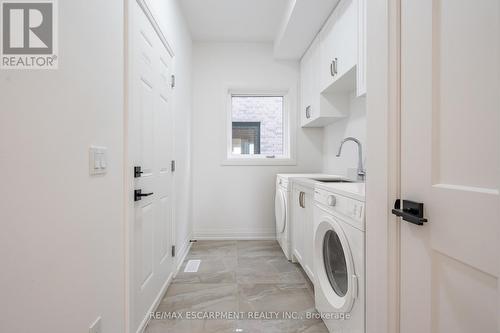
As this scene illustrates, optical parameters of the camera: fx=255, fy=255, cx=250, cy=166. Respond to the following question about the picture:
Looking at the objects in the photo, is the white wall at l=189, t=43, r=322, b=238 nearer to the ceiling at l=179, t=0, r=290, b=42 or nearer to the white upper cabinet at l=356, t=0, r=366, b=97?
the ceiling at l=179, t=0, r=290, b=42

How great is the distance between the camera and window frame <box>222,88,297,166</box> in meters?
3.45

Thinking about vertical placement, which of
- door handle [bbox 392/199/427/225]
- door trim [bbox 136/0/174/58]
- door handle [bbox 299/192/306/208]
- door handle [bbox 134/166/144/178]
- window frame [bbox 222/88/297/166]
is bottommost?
door handle [bbox 299/192/306/208]

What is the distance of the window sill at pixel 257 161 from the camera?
11.3 ft

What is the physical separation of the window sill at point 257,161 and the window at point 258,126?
4.0 inches

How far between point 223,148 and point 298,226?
61.5 inches

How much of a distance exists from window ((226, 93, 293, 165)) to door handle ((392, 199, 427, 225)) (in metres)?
2.72

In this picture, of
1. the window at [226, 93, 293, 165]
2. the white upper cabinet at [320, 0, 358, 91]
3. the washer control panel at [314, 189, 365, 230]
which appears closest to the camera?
the washer control panel at [314, 189, 365, 230]

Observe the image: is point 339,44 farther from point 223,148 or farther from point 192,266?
point 192,266

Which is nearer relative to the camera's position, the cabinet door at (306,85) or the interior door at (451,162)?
Answer: the interior door at (451,162)

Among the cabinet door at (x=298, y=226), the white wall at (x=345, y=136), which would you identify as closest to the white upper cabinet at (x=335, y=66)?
the white wall at (x=345, y=136)

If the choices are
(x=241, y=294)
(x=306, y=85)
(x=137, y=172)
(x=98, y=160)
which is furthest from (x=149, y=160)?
(x=306, y=85)

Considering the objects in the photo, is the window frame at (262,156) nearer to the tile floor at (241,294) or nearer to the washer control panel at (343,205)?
the tile floor at (241,294)

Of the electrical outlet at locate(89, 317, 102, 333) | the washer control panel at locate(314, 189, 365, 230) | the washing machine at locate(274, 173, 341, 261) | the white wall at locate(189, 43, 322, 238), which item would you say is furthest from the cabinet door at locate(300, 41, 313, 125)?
the electrical outlet at locate(89, 317, 102, 333)

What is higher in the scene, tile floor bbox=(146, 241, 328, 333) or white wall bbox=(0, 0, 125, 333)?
white wall bbox=(0, 0, 125, 333)
